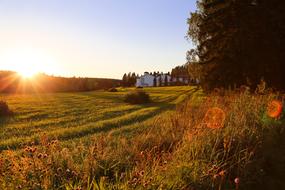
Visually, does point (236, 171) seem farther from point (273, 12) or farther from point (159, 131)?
point (273, 12)

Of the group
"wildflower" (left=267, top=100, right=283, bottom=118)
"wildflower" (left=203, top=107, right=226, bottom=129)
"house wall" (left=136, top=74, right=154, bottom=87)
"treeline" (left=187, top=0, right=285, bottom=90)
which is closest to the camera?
"wildflower" (left=203, top=107, right=226, bottom=129)

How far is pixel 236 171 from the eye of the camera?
7262mm

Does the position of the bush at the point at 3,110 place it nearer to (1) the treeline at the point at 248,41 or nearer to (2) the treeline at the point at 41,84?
(1) the treeline at the point at 248,41

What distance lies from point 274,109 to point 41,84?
230 ft

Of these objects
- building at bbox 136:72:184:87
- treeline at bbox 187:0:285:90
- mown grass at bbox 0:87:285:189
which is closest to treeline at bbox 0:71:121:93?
treeline at bbox 187:0:285:90

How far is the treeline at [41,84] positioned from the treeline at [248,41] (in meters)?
47.4

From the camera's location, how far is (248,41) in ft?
84.5

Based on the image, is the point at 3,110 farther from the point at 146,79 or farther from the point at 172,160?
the point at 146,79

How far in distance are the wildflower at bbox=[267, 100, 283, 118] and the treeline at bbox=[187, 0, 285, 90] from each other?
44.7 feet

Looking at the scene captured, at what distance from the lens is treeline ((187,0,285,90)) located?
A: 85.1 ft

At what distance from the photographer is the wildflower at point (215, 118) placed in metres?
9.16

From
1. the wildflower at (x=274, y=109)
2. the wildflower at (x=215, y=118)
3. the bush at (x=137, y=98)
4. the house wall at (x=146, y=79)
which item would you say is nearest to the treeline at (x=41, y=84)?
the bush at (x=137, y=98)

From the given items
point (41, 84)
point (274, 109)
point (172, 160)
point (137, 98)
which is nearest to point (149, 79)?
point (41, 84)

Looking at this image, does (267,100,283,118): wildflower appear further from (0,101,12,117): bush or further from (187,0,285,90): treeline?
(0,101,12,117): bush
